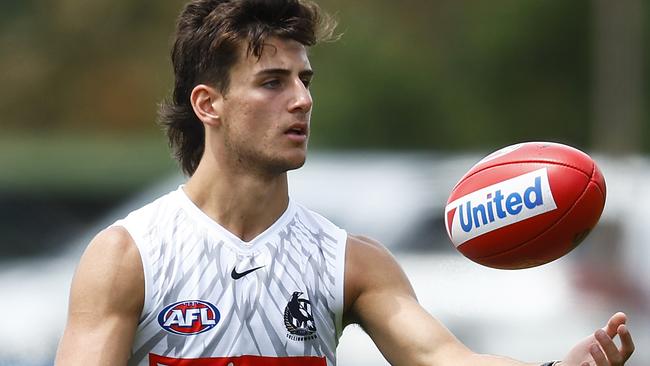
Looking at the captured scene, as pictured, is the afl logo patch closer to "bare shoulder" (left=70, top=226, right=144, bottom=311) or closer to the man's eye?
"bare shoulder" (left=70, top=226, right=144, bottom=311)

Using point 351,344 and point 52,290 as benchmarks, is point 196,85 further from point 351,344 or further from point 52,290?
point 52,290

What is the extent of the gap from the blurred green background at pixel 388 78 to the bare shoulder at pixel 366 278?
17.2m

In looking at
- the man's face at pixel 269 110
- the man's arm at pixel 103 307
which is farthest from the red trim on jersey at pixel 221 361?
the man's face at pixel 269 110

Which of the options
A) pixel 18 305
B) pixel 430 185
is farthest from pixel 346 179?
pixel 18 305

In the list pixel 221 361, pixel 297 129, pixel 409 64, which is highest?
pixel 297 129

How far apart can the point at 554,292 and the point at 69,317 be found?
868cm

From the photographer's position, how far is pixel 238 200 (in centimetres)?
528

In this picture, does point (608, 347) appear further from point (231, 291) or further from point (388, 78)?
point (388, 78)

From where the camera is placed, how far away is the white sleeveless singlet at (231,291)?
5.00m

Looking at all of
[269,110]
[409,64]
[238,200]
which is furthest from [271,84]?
[409,64]

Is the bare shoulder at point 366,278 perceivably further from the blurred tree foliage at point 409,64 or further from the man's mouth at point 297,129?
the blurred tree foliage at point 409,64

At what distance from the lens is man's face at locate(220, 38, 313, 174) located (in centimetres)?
521

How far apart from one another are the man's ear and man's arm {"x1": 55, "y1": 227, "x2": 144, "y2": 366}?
2.20 feet

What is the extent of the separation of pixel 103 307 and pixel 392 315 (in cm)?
104
